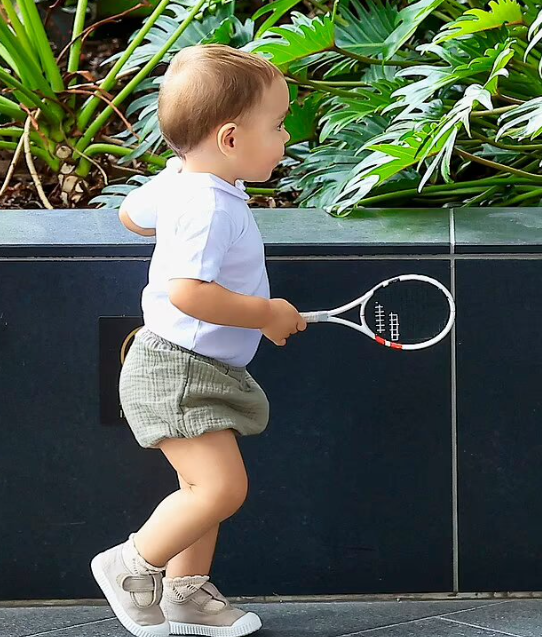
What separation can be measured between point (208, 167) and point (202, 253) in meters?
0.19

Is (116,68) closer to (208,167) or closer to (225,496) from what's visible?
(208,167)

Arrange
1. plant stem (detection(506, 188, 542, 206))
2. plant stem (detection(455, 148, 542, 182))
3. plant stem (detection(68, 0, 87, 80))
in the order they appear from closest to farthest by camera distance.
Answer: plant stem (detection(455, 148, 542, 182))
plant stem (detection(506, 188, 542, 206))
plant stem (detection(68, 0, 87, 80))

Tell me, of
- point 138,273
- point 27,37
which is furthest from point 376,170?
point 27,37

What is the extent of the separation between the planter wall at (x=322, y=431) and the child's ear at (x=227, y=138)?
382mm

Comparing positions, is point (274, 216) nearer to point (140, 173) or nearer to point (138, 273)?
point (138, 273)

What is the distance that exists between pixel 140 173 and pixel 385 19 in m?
0.90

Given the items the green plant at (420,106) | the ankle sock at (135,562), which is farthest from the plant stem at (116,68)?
the ankle sock at (135,562)

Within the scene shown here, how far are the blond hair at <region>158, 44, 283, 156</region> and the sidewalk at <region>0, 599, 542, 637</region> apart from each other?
1.00m

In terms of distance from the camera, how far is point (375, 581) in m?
2.23

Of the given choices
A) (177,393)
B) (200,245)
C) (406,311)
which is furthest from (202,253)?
(406,311)

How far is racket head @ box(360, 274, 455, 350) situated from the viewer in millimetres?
2162

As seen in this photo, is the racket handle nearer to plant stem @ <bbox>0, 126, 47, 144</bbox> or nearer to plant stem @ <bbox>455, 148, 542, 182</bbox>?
plant stem @ <bbox>455, 148, 542, 182</bbox>

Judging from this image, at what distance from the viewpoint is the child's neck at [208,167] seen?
1.85 metres

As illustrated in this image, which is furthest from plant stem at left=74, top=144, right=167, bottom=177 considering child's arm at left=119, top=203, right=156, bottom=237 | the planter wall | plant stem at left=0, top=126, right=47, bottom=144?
child's arm at left=119, top=203, right=156, bottom=237
